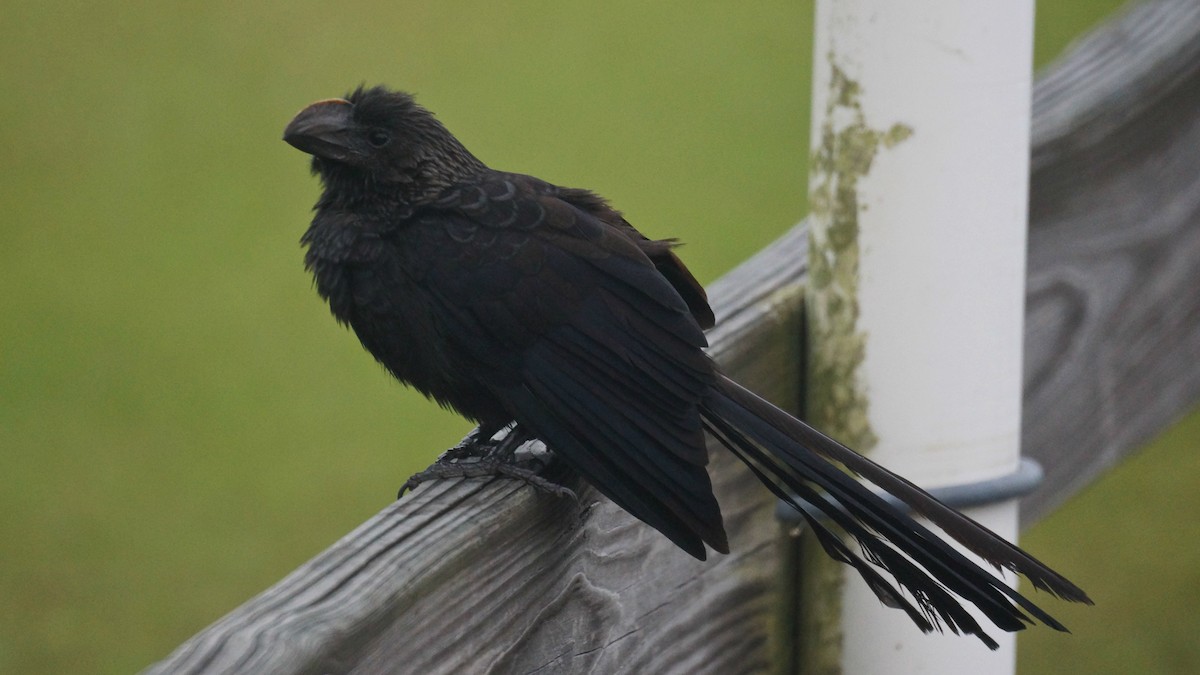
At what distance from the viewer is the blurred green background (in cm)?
359

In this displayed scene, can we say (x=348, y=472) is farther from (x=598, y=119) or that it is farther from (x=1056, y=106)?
(x=1056, y=106)

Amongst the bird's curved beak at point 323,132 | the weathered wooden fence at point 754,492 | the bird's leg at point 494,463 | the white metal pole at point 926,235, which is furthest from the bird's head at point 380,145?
Answer: the white metal pole at point 926,235

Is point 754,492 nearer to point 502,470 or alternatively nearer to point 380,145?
point 502,470

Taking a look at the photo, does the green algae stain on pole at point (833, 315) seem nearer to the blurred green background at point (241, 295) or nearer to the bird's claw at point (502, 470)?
the bird's claw at point (502, 470)

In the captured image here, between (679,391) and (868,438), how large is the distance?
0.26 metres

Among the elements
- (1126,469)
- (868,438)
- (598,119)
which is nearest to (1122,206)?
(868,438)

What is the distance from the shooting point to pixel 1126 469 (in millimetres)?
3961

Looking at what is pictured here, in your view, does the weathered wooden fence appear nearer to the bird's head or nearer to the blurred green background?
the bird's head

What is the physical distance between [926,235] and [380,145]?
2.70 ft

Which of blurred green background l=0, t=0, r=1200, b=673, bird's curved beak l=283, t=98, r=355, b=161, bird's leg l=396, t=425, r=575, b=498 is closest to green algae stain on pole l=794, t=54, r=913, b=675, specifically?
bird's leg l=396, t=425, r=575, b=498

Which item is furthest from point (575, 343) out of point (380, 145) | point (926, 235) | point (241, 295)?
point (241, 295)

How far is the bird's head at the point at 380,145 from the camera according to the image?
198 cm

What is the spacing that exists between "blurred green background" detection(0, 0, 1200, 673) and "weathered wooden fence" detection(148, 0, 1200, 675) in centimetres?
156

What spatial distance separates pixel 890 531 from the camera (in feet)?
4.51
